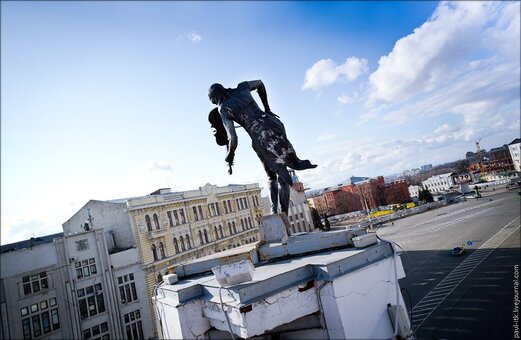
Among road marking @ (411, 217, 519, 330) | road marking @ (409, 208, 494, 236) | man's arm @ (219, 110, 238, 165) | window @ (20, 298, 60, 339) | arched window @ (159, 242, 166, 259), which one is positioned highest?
man's arm @ (219, 110, 238, 165)

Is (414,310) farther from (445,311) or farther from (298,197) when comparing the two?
(298,197)

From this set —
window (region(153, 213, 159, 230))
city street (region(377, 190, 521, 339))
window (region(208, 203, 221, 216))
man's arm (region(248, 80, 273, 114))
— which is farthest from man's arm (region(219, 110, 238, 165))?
window (region(208, 203, 221, 216))

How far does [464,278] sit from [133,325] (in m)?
25.5

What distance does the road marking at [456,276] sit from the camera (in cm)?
1875

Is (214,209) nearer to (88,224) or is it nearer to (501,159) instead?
(88,224)

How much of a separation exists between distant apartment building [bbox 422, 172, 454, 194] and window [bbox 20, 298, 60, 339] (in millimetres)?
107204

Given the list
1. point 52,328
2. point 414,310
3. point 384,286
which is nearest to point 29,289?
point 52,328

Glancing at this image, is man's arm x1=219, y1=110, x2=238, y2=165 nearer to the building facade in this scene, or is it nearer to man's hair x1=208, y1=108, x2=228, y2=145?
man's hair x1=208, y1=108, x2=228, y2=145

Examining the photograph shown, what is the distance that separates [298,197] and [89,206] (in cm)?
3384

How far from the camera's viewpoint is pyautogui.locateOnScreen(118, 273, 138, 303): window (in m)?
23.5

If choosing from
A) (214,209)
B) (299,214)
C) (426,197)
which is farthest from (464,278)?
(426,197)

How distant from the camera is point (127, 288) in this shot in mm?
23859

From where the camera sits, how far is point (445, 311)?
60.4 feet

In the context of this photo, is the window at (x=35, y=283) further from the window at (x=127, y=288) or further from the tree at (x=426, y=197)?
the tree at (x=426, y=197)
